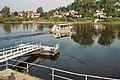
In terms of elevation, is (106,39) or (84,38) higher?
(106,39)

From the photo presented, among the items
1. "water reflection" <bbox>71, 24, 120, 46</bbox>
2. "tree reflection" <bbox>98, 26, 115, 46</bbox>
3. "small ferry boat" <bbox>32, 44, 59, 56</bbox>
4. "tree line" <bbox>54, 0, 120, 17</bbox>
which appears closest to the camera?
"small ferry boat" <bbox>32, 44, 59, 56</bbox>

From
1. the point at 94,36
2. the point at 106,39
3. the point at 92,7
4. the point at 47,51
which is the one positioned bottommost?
the point at 94,36

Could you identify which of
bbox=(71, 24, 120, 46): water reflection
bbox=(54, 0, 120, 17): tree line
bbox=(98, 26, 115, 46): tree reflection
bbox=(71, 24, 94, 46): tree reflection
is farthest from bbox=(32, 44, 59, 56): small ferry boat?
bbox=(54, 0, 120, 17): tree line

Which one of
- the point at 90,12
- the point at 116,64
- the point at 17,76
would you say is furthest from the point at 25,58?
the point at 90,12

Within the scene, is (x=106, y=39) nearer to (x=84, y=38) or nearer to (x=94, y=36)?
(x=84, y=38)

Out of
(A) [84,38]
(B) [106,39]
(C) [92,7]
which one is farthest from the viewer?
(C) [92,7]

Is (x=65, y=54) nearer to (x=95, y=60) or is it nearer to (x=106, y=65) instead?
(x=95, y=60)

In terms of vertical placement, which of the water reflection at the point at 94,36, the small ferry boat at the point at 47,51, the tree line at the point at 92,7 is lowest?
the water reflection at the point at 94,36

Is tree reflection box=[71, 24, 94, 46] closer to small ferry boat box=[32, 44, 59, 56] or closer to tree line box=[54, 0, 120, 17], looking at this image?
small ferry boat box=[32, 44, 59, 56]

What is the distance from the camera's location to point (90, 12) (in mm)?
172625

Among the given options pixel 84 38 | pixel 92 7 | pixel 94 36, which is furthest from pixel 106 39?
pixel 92 7

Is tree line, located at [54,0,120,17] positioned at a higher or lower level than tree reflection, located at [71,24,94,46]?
higher

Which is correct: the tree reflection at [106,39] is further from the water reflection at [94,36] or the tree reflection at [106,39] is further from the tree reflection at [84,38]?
the tree reflection at [84,38]

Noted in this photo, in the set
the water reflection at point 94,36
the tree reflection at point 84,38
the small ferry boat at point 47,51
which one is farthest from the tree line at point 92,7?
the small ferry boat at point 47,51
